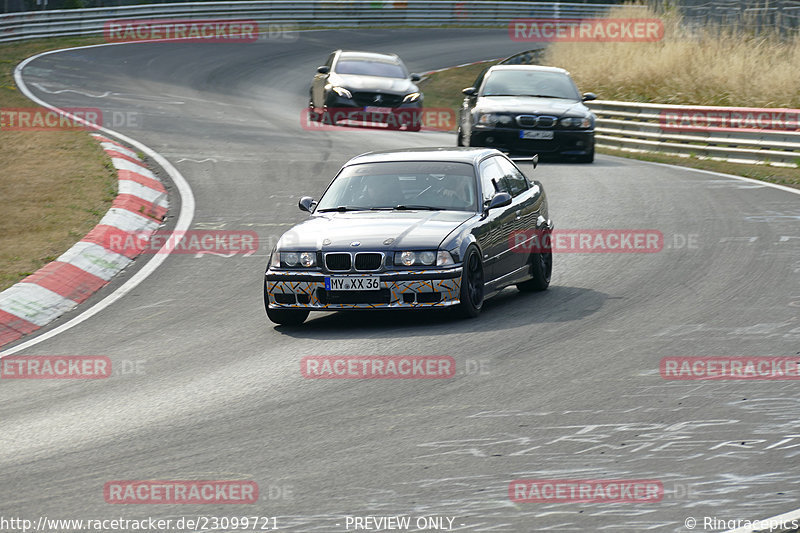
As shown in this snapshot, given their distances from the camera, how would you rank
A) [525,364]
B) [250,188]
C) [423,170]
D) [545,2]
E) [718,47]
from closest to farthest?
1. [525,364]
2. [423,170]
3. [250,188]
4. [718,47]
5. [545,2]

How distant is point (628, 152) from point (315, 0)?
27.2 meters

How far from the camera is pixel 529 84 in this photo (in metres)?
23.3

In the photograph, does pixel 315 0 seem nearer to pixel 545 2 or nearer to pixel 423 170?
pixel 545 2

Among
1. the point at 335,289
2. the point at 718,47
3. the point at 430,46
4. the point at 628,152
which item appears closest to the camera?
the point at 335,289

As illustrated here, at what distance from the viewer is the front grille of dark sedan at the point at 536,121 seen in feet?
72.1

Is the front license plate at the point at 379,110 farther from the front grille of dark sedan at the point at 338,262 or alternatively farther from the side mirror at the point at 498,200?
the front grille of dark sedan at the point at 338,262

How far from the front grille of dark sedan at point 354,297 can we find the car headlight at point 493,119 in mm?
12015

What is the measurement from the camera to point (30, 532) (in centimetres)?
586

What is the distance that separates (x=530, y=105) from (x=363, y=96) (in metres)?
5.83

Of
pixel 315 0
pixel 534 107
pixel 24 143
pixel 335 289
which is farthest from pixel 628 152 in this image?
pixel 315 0

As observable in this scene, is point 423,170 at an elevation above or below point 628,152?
above
